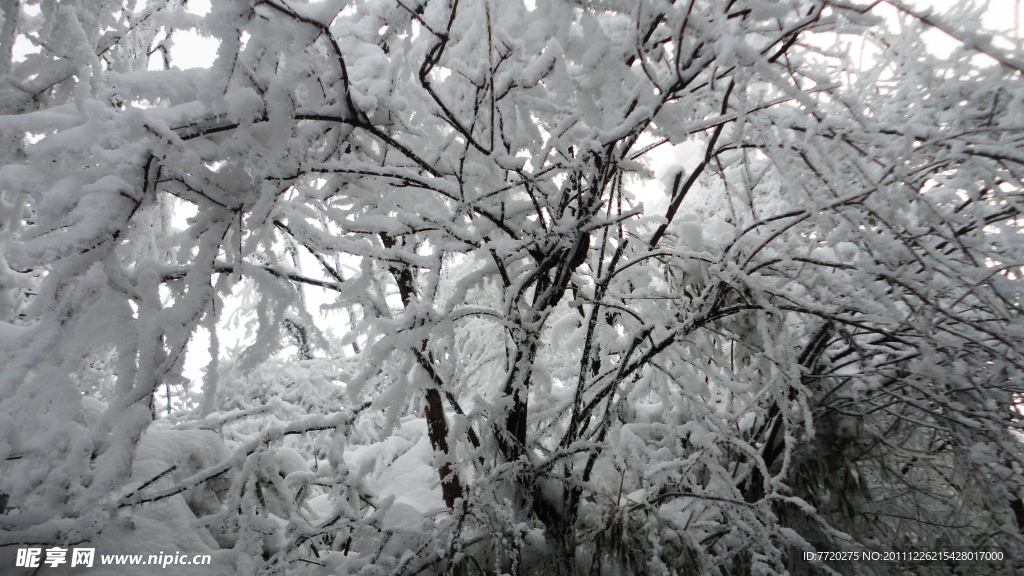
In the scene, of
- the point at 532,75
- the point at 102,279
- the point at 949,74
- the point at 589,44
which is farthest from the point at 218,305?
the point at 949,74

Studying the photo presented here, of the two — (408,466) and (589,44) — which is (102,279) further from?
(408,466)

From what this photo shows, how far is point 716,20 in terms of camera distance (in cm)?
91

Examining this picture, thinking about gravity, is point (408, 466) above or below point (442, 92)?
below

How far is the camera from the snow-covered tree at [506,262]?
0.99m

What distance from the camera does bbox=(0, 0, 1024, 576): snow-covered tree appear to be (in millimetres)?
990

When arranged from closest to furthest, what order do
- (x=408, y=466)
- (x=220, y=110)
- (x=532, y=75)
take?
1. (x=220, y=110)
2. (x=532, y=75)
3. (x=408, y=466)

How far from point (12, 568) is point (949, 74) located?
204 inches

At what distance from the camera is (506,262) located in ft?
5.81

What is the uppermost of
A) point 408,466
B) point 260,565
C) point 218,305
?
point 218,305

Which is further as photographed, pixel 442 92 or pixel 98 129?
pixel 442 92

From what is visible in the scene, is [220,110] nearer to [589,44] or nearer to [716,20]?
[589,44]

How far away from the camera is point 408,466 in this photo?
11.7ft

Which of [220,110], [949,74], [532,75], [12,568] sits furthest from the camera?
[949,74]

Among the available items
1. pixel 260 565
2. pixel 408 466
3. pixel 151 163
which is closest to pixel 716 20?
pixel 151 163
